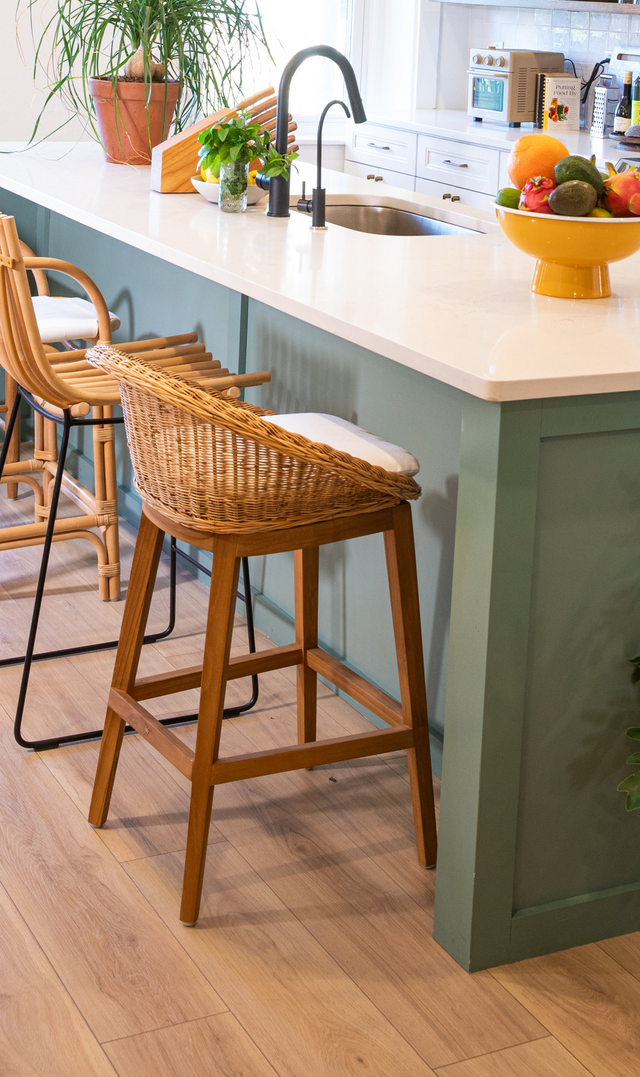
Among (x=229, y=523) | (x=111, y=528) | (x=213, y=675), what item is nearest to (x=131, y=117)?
(x=111, y=528)

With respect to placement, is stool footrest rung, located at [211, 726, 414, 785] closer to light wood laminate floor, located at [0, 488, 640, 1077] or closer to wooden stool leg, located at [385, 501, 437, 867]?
wooden stool leg, located at [385, 501, 437, 867]

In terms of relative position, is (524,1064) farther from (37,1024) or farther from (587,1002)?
(37,1024)

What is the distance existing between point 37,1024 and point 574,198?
4.70 ft

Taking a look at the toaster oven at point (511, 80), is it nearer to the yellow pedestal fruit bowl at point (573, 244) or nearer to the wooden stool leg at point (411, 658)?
the yellow pedestal fruit bowl at point (573, 244)

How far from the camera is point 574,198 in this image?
1.77 meters

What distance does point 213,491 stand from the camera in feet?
5.80

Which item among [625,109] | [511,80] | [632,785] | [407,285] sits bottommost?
[632,785]

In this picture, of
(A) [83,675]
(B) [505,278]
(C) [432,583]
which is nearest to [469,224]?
(B) [505,278]


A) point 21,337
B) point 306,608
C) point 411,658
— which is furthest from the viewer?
point 21,337

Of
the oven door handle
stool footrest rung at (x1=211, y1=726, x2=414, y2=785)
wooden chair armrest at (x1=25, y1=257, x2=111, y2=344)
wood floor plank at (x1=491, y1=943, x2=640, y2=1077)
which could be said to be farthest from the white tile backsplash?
wood floor plank at (x1=491, y1=943, x2=640, y2=1077)

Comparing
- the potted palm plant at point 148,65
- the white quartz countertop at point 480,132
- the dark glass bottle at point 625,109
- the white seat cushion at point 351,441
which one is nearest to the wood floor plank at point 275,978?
the white seat cushion at point 351,441

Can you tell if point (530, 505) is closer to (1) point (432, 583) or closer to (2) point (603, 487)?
(2) point (603, 487)

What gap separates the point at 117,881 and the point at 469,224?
5.86 feet

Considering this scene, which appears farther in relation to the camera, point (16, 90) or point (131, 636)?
point (16, 90)
